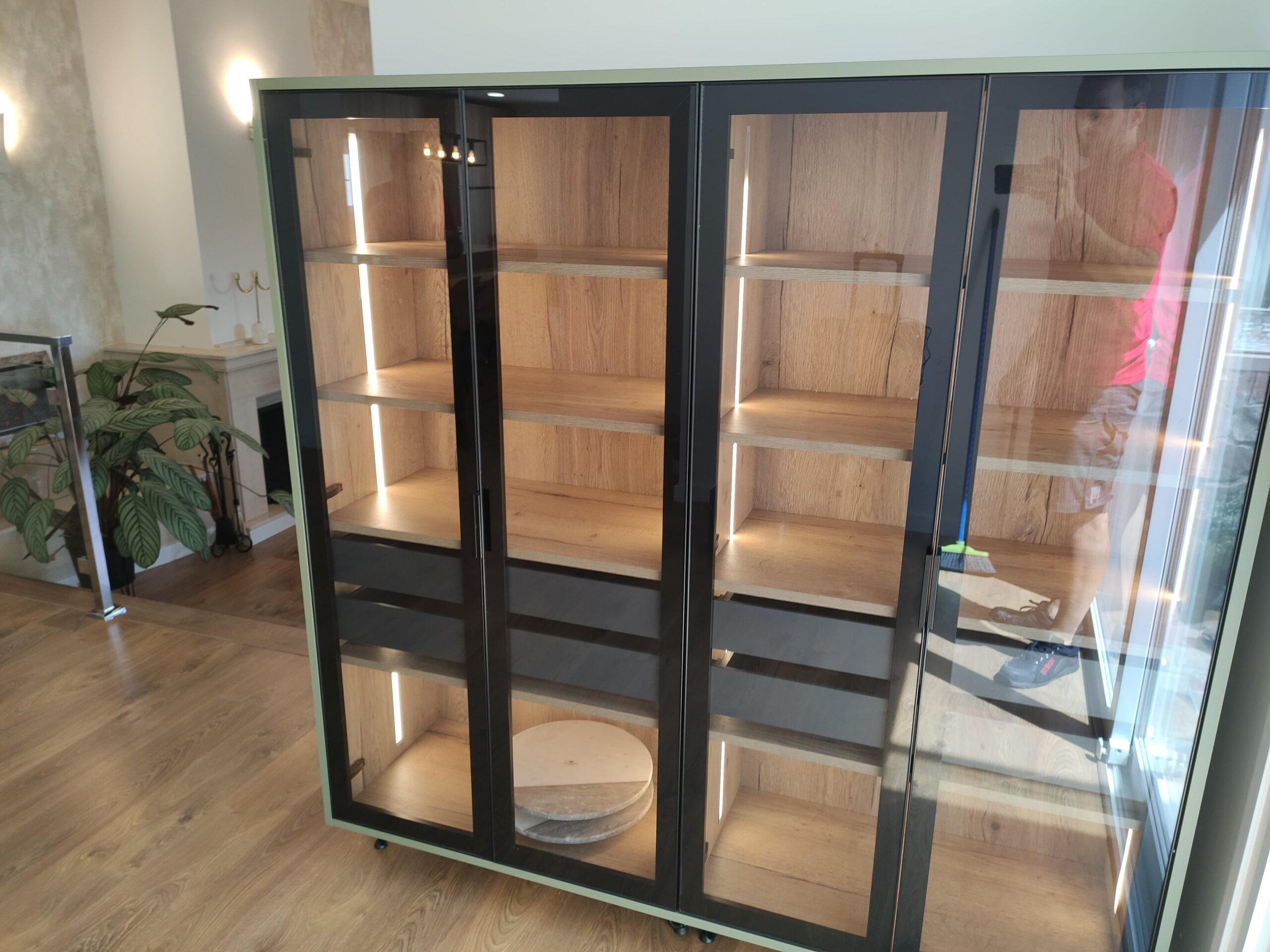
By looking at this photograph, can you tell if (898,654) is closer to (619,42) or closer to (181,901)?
(619,42)

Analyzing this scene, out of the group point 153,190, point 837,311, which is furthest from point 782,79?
point 153,190

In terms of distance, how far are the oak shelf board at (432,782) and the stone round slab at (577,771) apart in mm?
128

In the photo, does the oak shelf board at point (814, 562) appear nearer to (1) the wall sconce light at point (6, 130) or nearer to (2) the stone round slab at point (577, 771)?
(2) the stone round slab at point (577, 771)

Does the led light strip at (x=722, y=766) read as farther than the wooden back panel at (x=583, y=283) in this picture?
Yes

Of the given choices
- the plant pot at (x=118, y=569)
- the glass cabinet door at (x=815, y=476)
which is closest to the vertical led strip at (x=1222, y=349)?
the glass cabinet door at (x=815, y=476)

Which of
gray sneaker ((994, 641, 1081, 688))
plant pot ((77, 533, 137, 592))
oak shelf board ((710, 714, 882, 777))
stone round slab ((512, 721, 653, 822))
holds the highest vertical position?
gray sneaker ((994, 641, 1081, 688))

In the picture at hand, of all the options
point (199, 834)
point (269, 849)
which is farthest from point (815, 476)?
point (199, 834)

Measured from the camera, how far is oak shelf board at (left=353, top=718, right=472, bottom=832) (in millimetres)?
1964

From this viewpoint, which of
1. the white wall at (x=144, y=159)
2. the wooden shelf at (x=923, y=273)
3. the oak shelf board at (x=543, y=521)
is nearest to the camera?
the wooden shelf at (x=923, y=273)

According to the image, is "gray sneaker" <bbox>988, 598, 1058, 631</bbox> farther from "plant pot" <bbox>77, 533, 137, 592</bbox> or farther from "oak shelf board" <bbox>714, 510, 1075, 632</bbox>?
"plant pot" <bbox>77, 533, 137, 592</bbox>

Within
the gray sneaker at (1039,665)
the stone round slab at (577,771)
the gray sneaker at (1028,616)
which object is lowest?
the stone round slab at (577,771)

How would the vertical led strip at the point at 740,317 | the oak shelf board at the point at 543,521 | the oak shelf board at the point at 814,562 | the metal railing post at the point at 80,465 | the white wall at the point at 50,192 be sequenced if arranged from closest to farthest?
1. the vertical led strip at the point at 740,317
2. the oak shelf board at the point at 814,562
3. the oak shelf board at the point at 543,521
4. the metal railing post at the point at 80,465
5. the white wall at the point at 50,192

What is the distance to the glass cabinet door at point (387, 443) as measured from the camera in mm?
1595

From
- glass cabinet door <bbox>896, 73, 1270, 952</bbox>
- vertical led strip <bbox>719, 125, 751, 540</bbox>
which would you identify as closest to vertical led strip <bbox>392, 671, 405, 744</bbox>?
vertical led strip <bbox>719, 125, 751, 540</bbox>
